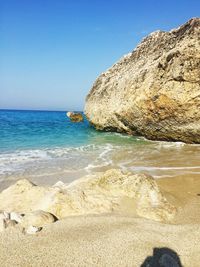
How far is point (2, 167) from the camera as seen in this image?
1114 centimetres

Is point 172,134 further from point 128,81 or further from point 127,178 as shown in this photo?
point 127,178

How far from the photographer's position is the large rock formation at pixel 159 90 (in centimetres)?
1581

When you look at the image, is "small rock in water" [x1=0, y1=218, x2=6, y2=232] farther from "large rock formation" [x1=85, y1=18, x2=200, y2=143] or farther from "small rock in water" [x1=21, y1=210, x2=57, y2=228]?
"large rock formation" [x1=85, y1=18, x2=200, y2=143]

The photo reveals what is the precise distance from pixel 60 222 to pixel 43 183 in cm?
431

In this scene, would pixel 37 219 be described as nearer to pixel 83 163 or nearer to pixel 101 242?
pixel 101 242

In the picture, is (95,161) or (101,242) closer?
(101,242)

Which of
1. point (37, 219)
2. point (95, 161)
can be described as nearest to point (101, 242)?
point (37, 219)

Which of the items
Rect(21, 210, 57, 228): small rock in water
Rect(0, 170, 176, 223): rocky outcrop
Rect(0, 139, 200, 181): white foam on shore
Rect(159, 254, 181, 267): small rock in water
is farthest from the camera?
Rect(0, 139, 200, 181): white foam on shore

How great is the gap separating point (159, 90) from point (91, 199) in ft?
41.5

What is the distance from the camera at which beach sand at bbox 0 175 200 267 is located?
157 inches

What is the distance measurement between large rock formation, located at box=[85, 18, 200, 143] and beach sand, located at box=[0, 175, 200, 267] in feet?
37.7

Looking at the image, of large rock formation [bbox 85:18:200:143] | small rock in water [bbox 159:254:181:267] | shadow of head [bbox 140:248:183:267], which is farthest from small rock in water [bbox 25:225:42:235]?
large rock formation [bbox 85:18:200:143]

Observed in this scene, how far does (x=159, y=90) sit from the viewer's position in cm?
1725

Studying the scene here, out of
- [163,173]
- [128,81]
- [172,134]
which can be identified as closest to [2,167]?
[163,173]
